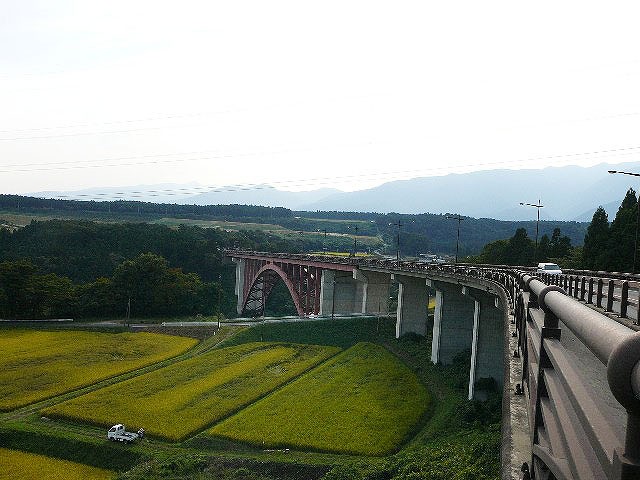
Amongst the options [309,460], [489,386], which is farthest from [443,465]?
[489,386]

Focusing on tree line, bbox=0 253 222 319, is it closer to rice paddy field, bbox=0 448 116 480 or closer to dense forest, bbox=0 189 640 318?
dense forest, bbox=0 189 640 318

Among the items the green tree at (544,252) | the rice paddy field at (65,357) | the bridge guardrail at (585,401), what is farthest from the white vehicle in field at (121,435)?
the green tree at (544,252)

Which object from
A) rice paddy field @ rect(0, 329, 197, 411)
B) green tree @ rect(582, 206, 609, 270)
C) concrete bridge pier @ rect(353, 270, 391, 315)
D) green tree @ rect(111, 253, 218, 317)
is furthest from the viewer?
green tree @ rect(111, 253, 218, 317)

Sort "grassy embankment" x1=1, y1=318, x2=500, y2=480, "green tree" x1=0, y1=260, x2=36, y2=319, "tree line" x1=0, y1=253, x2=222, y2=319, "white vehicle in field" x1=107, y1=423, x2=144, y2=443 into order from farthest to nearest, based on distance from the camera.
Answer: "tree line" x1=0, y1=253, x2=222, y2=319 → "green tree" x1=0, y1=260, x2=36, y2=319 → "white vehicle in field" x1=107, y1=423, x2=144, y2=443 → "grassy embankment" x1=1, y1=318, x2=500, y2=480

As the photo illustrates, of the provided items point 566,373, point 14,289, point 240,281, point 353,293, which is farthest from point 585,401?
point 240,281

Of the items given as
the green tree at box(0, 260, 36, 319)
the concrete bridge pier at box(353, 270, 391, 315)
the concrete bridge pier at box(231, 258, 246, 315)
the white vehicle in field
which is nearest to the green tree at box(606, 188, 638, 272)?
the concrete bridge pier at box(353, 270, 391, 315)

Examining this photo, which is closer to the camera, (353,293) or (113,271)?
(353,293)

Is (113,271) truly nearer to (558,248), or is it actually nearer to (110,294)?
(110,294)
